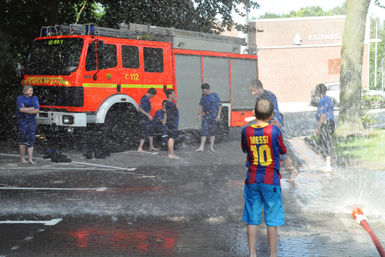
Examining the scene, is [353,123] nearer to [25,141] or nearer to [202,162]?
[202,162]

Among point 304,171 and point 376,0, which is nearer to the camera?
point 304,171

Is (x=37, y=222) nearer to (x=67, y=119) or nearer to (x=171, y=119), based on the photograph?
(x=67, y=119)

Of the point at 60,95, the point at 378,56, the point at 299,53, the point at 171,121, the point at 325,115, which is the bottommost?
the point at 171,121

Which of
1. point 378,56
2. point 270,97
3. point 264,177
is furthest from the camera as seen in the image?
point 378,56

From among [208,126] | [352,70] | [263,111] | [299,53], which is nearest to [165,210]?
[263,111]

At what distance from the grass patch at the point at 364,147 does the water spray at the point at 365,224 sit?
193 inches

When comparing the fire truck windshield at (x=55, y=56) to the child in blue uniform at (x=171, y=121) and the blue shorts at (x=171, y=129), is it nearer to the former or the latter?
the child in blue uniform at (x=171, y=121)

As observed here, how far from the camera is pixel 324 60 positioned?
44.8 m

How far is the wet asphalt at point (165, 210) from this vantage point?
541 centimetres

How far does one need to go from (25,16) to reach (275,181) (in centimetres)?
1652

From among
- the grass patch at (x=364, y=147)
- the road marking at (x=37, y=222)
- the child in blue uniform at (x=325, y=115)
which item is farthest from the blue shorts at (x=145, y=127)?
the road marking at (x=37, y=222)

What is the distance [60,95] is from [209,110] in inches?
149

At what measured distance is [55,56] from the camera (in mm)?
12406

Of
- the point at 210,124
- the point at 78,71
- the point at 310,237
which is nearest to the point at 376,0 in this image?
the point at 210,124
